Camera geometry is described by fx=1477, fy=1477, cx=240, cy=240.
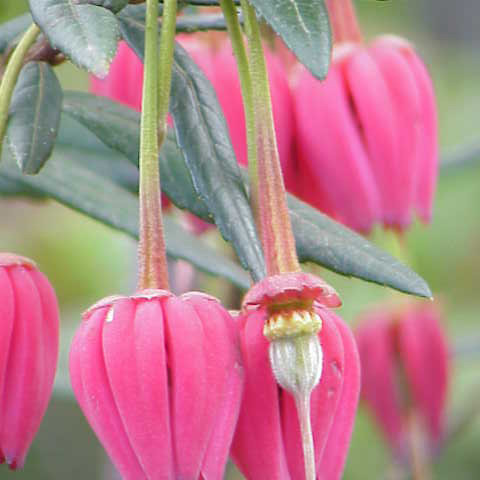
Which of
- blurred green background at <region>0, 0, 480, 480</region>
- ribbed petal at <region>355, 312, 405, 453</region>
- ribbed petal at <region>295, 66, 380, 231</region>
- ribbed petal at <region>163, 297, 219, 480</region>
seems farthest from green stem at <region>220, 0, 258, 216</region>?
blurred green background at <region>0, 0, 480, 480</region>

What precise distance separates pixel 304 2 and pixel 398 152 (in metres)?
0.26

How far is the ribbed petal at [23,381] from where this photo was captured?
34.5 inches

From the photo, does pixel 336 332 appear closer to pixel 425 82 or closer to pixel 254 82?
pixel 254 82

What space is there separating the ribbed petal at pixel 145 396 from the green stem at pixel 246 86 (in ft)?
0.40

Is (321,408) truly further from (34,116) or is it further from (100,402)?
(34,116)

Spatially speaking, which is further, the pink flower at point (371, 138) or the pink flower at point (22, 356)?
the pink flower at point (371, 138)

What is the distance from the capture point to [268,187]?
0.85 metres

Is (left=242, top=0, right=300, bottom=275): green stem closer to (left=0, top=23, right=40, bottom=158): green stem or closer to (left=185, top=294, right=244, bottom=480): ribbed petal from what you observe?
(left=185, top=294, right=244, bottom=480): ribbed petal

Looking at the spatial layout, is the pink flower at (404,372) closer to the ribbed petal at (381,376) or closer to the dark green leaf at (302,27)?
the ribbed petal at (381,376)

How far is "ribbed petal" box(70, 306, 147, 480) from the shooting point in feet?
2.65

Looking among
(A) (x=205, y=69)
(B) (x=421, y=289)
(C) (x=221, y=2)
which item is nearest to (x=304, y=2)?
(C) (x=221, y=2)

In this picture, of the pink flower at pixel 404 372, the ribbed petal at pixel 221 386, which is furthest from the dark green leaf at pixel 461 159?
the ribbed petal at pixel 221 386

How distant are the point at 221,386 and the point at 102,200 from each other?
45cm

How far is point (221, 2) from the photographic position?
0.92 meters
